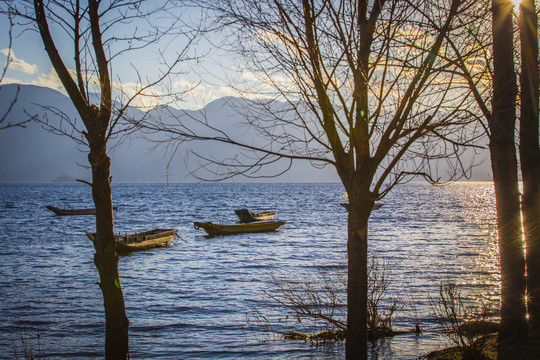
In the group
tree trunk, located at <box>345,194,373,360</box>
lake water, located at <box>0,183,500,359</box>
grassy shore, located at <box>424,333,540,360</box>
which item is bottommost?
lake water, located at <box>0,183,500,359</box>

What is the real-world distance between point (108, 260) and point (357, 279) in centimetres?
293

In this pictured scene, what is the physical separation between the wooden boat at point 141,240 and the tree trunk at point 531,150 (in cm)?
2253

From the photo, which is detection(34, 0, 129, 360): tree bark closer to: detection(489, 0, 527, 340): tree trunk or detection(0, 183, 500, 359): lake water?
detection(489, 0, 527, 340): tree trunk

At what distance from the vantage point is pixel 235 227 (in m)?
35.1

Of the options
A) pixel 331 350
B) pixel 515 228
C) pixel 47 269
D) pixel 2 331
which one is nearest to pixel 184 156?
pixel 515 228

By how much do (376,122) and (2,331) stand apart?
479 inches

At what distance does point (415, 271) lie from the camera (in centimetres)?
1848

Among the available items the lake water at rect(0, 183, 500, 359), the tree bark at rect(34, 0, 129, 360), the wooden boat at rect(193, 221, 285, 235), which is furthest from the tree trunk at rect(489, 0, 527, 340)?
the wooden boat at rect(193, 221, 285, 235)

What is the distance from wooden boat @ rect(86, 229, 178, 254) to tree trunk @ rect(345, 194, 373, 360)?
22.3 m

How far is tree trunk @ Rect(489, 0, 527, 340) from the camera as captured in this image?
5148mm

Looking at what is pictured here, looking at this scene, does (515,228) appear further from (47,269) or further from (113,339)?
(47,269)

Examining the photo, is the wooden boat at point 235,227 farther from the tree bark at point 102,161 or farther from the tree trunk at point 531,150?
the tree trunk at point 531,150

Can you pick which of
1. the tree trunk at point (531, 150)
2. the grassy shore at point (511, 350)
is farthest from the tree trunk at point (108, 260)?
the tree trunk at point (531, 150)

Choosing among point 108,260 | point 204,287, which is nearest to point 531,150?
point 108,260
